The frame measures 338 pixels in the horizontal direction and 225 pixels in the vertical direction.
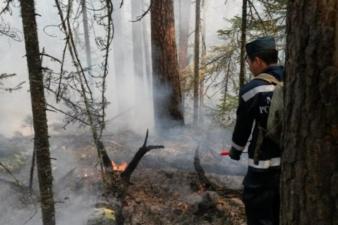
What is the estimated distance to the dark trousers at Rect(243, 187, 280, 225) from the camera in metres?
3.84

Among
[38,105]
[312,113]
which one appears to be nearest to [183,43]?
[38,105]

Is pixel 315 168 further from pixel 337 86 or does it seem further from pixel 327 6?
pixel 327 6

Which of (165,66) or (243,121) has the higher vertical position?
(243,121)

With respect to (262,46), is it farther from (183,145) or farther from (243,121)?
(183,145)

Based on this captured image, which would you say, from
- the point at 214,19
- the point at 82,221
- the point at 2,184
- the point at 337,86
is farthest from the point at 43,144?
the point at 214,19

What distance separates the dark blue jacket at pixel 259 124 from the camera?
365cm

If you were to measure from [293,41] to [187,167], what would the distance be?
5.81 m

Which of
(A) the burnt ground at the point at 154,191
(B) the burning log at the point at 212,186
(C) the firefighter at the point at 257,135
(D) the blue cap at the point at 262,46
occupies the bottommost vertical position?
(A) the burnt ground at the point at 154,191

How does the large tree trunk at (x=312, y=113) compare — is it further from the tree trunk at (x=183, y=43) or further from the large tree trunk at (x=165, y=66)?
the tree trunk at (x=183, y=43)

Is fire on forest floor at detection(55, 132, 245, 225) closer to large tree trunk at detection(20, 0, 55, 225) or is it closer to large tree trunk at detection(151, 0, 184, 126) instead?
large tree trunk at detection(20, 0, 55, 225)

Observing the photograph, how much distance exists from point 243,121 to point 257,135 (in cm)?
20

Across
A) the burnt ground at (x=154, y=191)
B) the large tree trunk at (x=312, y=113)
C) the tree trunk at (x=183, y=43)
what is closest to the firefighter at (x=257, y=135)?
the large tree trunk at (x=312, y=113)

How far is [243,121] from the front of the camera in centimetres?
381

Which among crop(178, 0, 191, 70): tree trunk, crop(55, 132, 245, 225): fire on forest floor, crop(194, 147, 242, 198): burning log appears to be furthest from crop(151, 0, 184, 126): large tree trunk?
crop(178, 0, 191, 70): tree trunk
